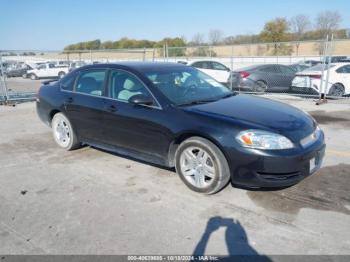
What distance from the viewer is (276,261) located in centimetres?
280

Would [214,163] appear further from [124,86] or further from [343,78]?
[343,78]

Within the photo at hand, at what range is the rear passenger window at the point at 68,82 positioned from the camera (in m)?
5.75

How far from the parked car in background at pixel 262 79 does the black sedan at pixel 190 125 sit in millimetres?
8491

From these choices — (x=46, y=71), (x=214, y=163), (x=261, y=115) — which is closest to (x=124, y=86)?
(x=214, y=163)

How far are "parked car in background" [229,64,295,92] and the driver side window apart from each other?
30.5 feet

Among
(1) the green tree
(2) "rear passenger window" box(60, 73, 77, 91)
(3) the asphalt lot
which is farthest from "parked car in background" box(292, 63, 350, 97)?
(1) the green tree

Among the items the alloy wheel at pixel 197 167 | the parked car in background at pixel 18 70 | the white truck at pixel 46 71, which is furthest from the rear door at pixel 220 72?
the parked car in background at pixel 18 70

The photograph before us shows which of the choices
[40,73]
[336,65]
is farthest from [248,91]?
[40,73]

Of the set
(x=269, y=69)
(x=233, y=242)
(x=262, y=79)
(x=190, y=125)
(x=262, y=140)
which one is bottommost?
(x=233, y=242)

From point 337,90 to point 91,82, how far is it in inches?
367

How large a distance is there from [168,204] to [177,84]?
5.88 feet

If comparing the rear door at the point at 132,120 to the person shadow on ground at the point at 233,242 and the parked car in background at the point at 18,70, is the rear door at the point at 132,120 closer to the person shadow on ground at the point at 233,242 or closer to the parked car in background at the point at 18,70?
the person shadow on ground at the point at 233,242

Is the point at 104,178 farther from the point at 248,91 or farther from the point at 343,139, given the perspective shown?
the point at 248,91

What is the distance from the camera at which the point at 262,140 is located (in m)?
3.68
